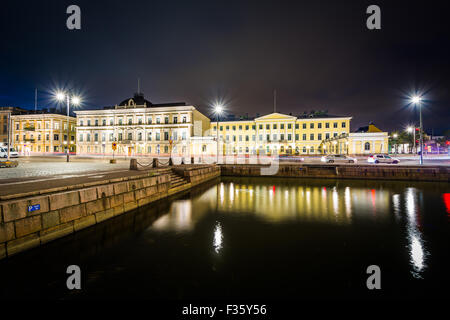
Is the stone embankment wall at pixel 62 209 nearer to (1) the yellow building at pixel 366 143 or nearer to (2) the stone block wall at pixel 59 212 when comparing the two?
(2) the stone block wall at pixel 59 212

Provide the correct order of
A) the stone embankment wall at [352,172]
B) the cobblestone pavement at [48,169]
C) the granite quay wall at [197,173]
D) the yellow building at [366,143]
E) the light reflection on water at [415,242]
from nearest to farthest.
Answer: the light reflection on water at [415,242] < the cobblestone pavement at [48,169] < the granite quay wall at [197,173] < the stone embankment wall at [352,172] < the yellow building at [366,143]

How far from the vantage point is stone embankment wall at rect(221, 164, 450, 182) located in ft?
71.7

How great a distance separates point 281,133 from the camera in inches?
2489

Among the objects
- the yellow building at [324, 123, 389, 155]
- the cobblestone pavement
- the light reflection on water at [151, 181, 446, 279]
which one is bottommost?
the light reflection on water at [151, 181, 446, 279]

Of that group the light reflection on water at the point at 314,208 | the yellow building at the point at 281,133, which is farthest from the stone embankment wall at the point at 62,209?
the yellow building at the point at 281,133

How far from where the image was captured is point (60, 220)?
743cm

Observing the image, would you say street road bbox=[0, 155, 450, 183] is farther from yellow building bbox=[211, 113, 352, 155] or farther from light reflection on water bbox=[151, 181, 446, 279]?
yellow building bbox=[211, 113, 352, 155]

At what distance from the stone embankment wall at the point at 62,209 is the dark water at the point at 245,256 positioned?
1.30 ft

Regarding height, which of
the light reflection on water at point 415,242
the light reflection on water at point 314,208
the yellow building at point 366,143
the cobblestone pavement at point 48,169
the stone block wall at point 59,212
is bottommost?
the light reflection on water at point 415,242

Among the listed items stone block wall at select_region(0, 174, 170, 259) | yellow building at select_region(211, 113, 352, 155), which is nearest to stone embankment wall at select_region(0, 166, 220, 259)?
stone block wall at select_region(0, 174, 170, 259)

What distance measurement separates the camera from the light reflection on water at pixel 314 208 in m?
8.86

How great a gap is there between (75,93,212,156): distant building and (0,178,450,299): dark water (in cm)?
4571

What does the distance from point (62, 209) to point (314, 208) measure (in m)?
12.4
